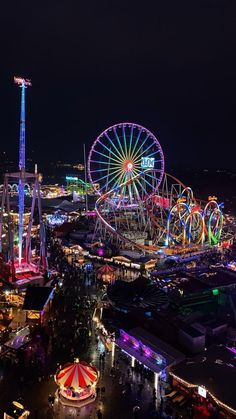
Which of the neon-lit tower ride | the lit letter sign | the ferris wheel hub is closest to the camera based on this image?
the lit letter sign

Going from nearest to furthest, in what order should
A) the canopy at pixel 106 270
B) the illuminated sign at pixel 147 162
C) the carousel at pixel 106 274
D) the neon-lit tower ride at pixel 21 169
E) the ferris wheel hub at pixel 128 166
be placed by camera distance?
the neon-lit tower ride at pixel 21 169 → the carousel at pixel 106 274 → the canopy at pixel 106 270 → the ferris wheel hub at pixel 128 166 → the illuminated sign at pixel 147 162

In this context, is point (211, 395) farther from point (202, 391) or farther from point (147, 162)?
point (147, 162)

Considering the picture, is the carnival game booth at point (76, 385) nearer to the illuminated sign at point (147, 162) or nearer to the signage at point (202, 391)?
the signage at point (202, 391)

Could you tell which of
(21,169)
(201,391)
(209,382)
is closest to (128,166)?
(21,169)

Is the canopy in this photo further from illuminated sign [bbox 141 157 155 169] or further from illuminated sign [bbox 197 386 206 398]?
illuminated sign [bbox 141 157 155 169]

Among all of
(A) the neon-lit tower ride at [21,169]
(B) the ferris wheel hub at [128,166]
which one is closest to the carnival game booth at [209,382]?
(A) the neon-lit tower ride at [21,169]

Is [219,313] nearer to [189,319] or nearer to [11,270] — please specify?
[189,319]

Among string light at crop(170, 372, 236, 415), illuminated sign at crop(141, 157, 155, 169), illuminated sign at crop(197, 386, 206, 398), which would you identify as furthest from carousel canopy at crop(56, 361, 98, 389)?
illuminated sign at crop(141, 157, 155, 169)
